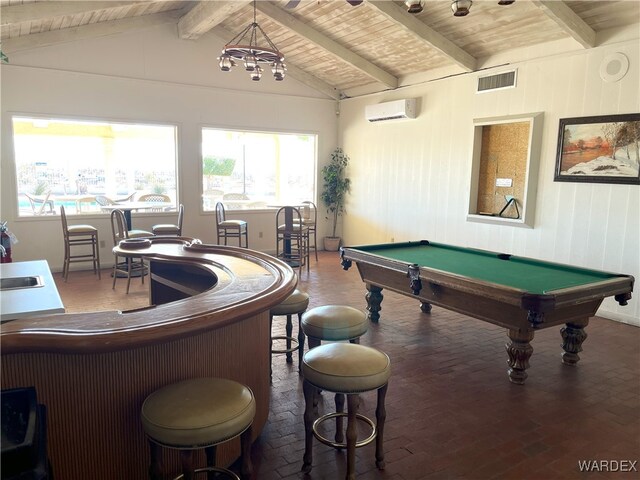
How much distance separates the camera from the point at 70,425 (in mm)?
1754

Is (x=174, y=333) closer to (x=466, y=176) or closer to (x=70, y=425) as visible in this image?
(x=70, y=425)

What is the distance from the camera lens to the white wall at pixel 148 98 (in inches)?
250

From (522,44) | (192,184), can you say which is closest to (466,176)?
(522,44)

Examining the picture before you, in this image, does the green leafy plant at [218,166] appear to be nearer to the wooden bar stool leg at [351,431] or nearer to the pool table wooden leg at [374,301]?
the pool table wooden leg at [374,301]

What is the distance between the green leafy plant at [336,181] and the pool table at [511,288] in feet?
14.4

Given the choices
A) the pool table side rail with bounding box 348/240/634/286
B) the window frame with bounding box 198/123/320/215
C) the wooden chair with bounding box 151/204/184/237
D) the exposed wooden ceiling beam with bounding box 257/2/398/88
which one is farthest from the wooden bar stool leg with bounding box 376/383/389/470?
the window frame with bounding box 198/123/320/215

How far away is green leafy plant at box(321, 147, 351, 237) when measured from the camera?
29.1 ft

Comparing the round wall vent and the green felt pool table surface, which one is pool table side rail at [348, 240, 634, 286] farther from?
the round wall vent

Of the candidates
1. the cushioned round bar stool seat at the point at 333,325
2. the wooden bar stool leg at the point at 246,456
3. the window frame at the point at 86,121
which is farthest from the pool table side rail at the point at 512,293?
the window frame at the point at 86,121

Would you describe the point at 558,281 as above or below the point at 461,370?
above

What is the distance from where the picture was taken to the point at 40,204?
6977 mm

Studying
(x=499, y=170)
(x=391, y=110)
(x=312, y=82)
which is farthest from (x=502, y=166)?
(x=312, y=82)

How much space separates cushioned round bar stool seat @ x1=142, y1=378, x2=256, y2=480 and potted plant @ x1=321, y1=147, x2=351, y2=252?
7192 mm

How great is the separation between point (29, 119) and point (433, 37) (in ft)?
18.9
